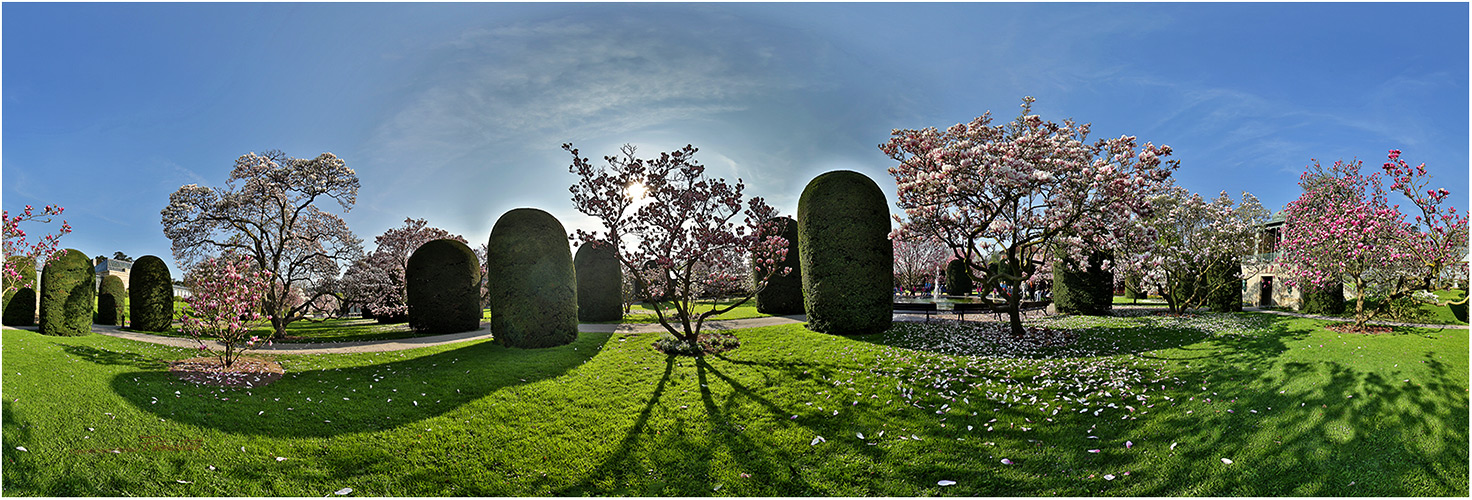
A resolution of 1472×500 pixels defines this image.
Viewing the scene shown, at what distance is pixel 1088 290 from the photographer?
18359 millimetres

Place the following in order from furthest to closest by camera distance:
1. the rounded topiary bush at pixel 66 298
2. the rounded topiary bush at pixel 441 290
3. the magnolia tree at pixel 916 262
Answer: the magnolia tree at pixel 916 262 → the rounded topiary bush at pixel 441 290 → the rounded topiary bush at pixel 66 298

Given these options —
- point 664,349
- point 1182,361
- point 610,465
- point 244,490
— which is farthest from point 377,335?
point 1182,361

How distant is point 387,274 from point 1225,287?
31.5 m

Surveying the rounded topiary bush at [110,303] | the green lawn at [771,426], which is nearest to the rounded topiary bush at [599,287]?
the green lawn at [771,426]

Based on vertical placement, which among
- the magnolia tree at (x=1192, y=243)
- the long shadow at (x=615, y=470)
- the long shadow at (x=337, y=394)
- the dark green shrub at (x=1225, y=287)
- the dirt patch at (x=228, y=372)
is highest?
the magnolia tree at (x=1192, y=243)

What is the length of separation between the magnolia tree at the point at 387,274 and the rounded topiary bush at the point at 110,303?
20.5 ft

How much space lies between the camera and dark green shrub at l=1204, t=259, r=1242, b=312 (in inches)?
752

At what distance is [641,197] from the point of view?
11.3m

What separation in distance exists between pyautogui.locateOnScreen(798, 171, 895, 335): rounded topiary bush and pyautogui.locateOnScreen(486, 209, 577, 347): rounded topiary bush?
573 cm

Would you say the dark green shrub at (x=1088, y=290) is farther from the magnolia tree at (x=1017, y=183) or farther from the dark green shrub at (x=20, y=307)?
the dark green shrub at (x=20, y=307)

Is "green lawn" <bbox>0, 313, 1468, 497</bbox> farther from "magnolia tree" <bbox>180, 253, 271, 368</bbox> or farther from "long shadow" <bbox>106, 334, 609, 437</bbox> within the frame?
"magnolia tree" <bbox>180, 253, 271, 368</bbox>

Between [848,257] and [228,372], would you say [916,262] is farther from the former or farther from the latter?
[228,372]

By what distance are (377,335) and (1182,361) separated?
20.0 metres

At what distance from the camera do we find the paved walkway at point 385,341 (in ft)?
43.2
